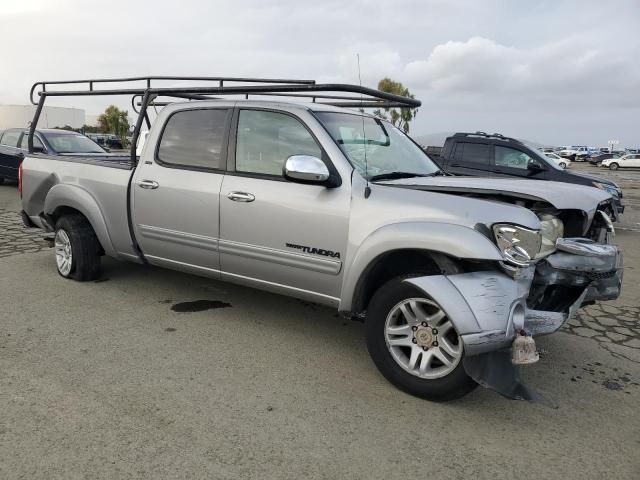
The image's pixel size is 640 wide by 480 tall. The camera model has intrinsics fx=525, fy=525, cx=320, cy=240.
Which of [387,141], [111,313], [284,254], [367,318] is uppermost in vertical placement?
[387,141]

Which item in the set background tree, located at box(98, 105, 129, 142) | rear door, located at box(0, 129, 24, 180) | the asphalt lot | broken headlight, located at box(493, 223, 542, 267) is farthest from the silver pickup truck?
background tree, located at box(98, 105, 129, 142)

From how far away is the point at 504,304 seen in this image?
2832mm

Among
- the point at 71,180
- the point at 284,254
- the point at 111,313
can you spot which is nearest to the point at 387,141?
the point at 284,254

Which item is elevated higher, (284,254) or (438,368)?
(284,254)

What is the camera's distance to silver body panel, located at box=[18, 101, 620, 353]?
9.61 ft

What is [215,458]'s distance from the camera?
2.49 meters

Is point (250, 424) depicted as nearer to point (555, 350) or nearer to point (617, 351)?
point (555, 350)

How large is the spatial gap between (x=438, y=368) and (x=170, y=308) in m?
2.51

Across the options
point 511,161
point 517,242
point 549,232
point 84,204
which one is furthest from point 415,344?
point 511,161

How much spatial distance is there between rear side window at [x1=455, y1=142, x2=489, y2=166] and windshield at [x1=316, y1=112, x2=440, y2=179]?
5.50 m

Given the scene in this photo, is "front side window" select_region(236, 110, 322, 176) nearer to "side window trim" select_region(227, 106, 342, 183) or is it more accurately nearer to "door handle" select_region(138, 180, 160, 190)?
"side window trim" select_region(227, 106, 342, 183)

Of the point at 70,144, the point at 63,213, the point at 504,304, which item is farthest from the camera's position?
the point at 70,144

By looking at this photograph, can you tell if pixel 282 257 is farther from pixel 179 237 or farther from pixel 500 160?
pixel 500 160

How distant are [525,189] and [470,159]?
6821 millimetres
